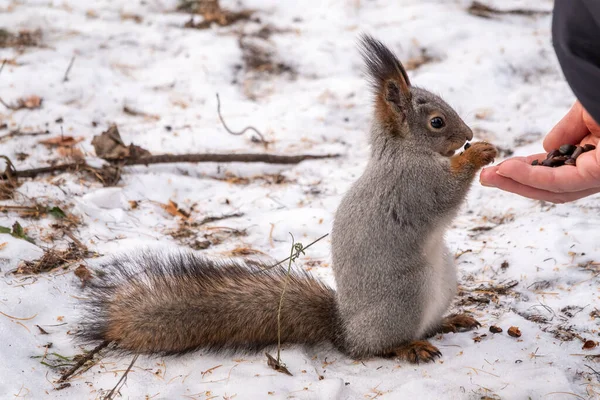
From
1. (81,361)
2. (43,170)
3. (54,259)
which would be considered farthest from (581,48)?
(43,170)

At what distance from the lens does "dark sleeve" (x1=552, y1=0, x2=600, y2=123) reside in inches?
55.0

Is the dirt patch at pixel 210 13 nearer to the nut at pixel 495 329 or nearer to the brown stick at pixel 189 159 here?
the brown stick at pixel 189 159

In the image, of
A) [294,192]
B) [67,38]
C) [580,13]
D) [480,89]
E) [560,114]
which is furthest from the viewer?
[67,38]

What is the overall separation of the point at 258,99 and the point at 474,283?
223cm

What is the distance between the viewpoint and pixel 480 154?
218 cm

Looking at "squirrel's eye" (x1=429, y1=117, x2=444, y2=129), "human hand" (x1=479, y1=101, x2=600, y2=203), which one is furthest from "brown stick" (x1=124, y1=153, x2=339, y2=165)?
"human hand" (x1=479, y1=101, x2=600, y2=203)

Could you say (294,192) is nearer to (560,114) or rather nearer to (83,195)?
(83,195)

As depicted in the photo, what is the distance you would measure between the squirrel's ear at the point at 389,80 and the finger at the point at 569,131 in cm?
53

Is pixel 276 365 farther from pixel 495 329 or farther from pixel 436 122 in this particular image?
pixel 436 122

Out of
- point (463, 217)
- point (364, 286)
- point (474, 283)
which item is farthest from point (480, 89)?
point (364, 286)

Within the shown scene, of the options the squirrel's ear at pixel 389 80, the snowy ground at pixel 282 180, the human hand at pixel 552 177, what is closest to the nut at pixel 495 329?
the snowy ground at pixel 282 180

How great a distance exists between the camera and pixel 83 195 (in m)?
3.10

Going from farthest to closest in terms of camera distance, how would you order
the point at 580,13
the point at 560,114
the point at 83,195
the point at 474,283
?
the point at 560,114 → the point at 83,195 → the point at 474,283 → the point at 580,13

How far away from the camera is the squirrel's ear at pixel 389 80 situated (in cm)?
228
